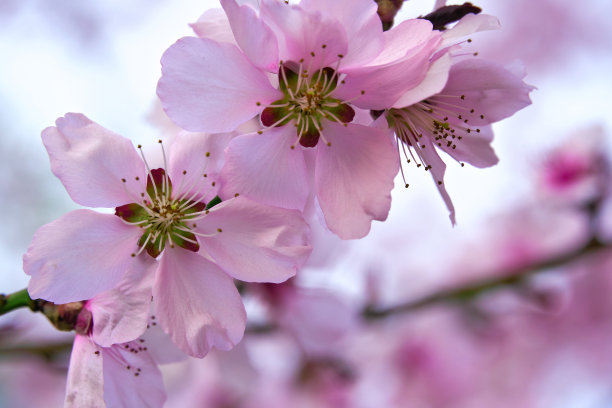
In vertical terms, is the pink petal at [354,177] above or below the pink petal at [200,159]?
below

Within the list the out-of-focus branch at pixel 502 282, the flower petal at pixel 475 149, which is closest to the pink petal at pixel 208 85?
the flower petal at pixel 475 149

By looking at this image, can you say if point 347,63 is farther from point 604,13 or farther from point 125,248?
point 604,13

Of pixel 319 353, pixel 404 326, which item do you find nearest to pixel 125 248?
pixel 319 353

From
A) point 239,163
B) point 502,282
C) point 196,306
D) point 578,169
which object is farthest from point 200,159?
point 578,169

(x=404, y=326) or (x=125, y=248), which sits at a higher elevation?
(x=125, y=248)

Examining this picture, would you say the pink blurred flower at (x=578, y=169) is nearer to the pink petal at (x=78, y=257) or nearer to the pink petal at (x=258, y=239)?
the pink petal at (x=258, y=239)

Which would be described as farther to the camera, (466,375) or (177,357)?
(466,375)
